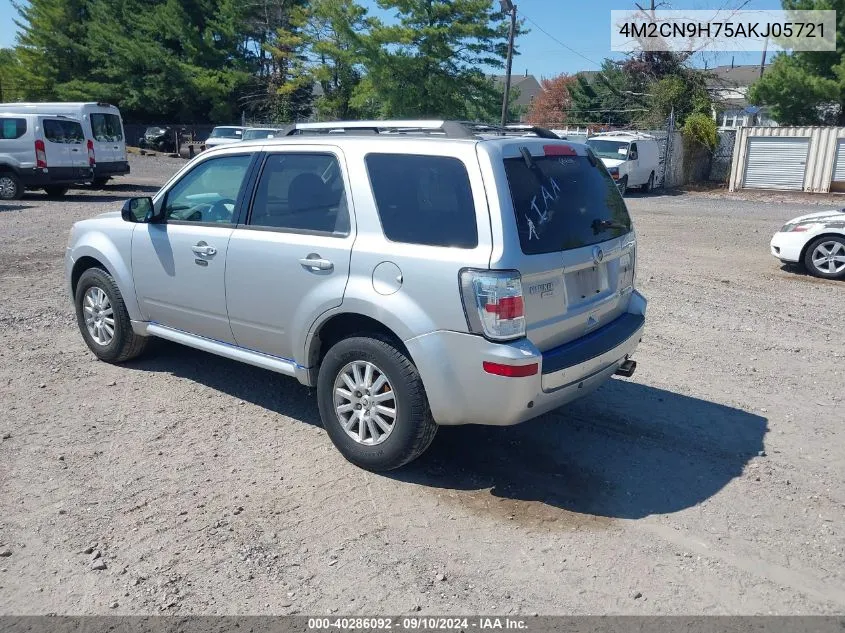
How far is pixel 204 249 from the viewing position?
5.19 metres

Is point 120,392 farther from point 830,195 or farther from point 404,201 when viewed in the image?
point 830,195

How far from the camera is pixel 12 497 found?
13.6ft

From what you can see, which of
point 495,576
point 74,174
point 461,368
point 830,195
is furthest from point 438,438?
point 830,195

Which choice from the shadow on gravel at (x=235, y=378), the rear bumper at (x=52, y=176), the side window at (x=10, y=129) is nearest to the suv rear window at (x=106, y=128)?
the rear bumper at (x=52, y=176)

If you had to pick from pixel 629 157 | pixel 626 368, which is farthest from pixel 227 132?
pixel 626 368

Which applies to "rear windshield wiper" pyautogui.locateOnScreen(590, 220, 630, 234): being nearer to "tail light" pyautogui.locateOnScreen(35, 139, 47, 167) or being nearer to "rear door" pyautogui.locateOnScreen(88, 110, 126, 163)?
"tail light" pyautogui.locateOnScreen(35, 139, 47, 167)

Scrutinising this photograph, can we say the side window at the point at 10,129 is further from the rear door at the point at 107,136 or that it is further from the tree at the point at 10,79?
the tree at the point at 10,79

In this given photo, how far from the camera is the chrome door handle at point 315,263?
4.46 metres

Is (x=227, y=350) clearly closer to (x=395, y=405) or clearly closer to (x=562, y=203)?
(x=395, y=405)

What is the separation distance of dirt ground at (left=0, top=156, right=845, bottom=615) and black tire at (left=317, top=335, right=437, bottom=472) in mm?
156

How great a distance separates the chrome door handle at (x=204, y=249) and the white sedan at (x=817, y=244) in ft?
29.1

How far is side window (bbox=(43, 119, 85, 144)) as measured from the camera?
1853 cm

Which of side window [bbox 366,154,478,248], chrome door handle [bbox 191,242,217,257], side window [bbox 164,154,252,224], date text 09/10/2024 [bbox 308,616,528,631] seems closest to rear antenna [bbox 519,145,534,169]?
side window [bbox 366,154,478,248]

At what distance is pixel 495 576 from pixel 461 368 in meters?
1.05
